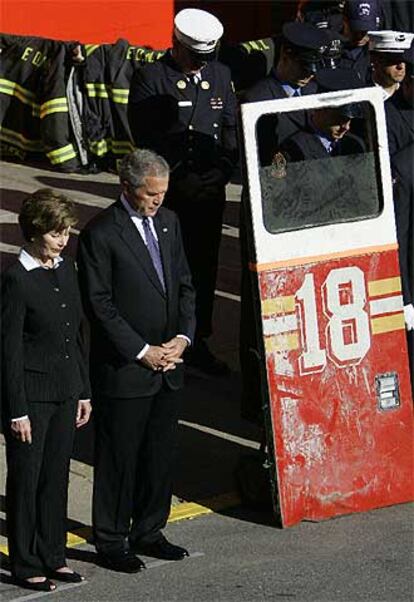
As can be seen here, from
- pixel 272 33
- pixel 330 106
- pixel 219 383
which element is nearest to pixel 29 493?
pixel 330 106

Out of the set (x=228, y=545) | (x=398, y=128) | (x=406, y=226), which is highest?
(x=398, y=128)

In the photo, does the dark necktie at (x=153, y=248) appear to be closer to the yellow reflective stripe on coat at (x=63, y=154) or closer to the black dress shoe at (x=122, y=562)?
the black dress shoe at (x=122, y=562)

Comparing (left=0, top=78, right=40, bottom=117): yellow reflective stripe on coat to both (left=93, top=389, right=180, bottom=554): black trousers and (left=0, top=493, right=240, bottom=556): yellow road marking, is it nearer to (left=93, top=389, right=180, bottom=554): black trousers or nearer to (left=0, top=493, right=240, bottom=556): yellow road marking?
(left=0, top=493, right=240, bottom=556): yellow road marking

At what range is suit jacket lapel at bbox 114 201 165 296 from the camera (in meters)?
7.08

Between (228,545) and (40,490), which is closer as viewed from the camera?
(40,490)

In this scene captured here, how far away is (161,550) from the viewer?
23.9 ft

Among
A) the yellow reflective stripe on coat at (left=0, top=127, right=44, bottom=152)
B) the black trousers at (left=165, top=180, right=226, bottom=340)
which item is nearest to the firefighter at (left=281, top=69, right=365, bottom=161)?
the black trousers at (left=165, top=180, right=226, bottom=340)

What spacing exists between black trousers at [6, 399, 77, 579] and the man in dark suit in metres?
0.26

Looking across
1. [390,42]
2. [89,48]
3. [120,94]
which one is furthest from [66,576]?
[89,48]

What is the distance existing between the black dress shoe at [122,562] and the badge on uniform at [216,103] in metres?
3.28

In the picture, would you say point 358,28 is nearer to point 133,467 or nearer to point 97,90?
point 97,90

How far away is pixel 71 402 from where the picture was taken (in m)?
6.95

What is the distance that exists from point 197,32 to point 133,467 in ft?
9.80

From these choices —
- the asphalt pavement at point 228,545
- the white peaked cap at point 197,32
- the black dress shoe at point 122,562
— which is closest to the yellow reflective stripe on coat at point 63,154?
the white peaked cap at point 197,32
